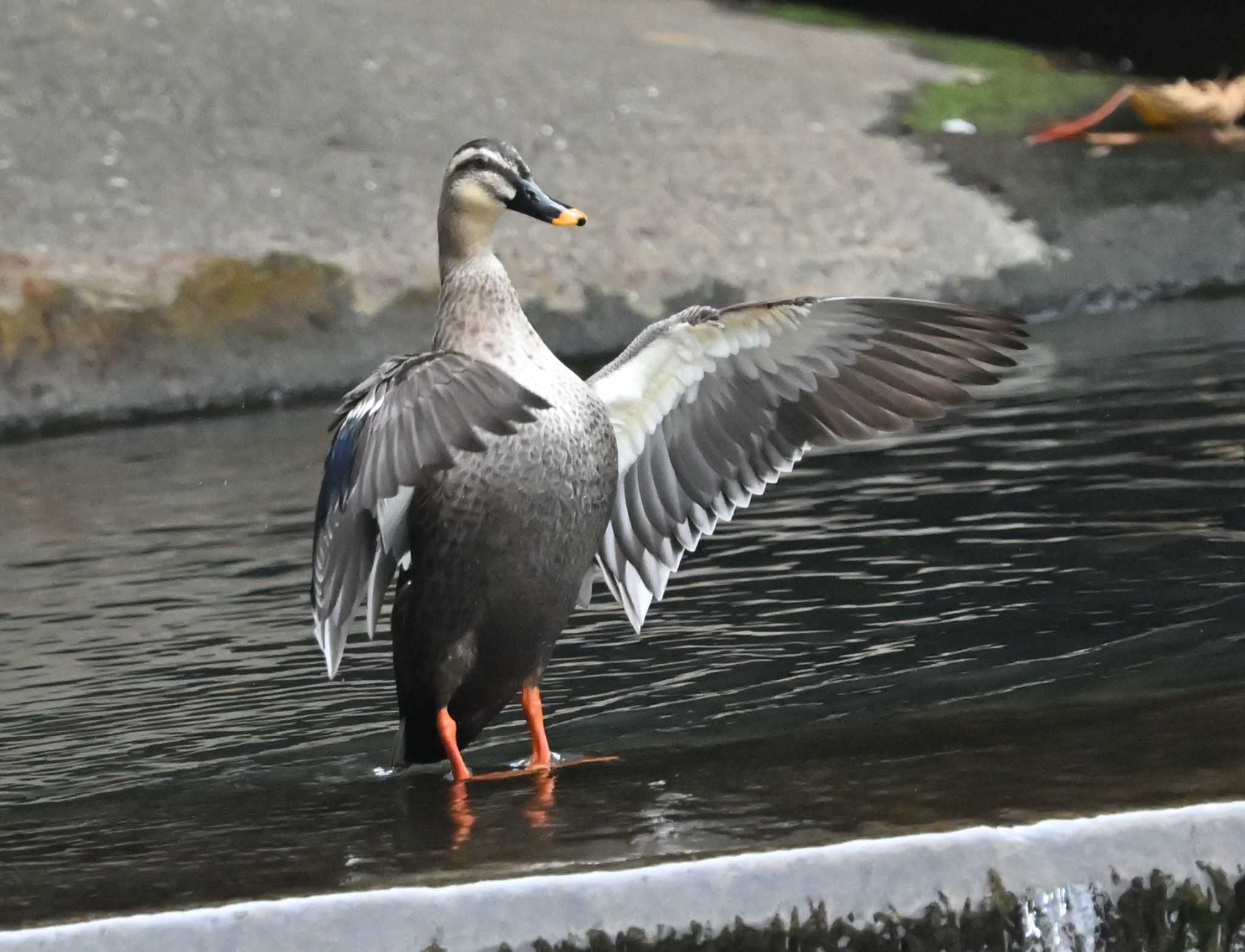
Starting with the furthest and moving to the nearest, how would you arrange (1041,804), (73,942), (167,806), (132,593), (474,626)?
(132,593)
(474,626)
(167,806)
(1041,804)
(73,942)

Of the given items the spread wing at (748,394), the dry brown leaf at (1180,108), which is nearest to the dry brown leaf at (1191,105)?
A: the dry brown leaf at (1180,108)

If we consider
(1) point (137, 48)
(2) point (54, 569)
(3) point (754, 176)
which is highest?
(1) point (137, 48)

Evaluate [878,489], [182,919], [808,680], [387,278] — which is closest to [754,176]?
[387,278]

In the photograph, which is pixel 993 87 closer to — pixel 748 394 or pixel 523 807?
pixel 748 394

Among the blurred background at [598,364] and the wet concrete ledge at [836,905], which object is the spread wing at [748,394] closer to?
the blurred background at [598,364]

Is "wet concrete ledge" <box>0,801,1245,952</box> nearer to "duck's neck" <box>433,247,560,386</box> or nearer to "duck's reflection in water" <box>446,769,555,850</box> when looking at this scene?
"duck's reflection in water" <box>446,769,555,850</box>

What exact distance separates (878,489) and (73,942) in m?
4.42

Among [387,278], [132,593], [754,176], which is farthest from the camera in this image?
[754,176]

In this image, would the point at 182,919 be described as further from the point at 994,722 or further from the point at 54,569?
the point at 54,569

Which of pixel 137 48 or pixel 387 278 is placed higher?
pixel 137 48

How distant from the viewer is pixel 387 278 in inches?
428

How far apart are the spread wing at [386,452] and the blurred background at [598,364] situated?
417 mm

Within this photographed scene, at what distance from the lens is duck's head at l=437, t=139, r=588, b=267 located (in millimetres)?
4605

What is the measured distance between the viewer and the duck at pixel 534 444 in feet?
13.0
